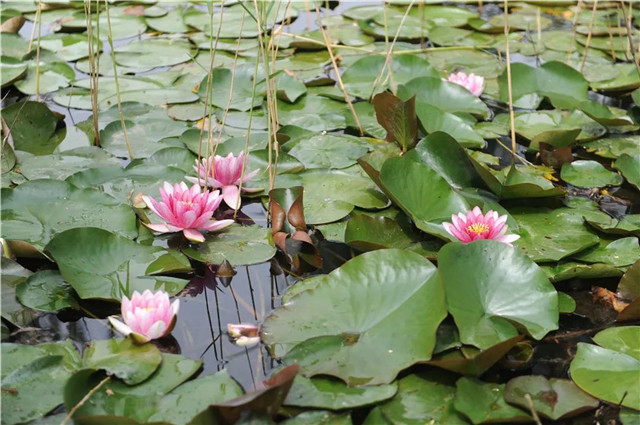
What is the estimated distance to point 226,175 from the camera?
8.96 ft

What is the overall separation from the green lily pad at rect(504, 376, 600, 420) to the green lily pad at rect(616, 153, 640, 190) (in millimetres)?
1342

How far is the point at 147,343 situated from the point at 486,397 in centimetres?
90

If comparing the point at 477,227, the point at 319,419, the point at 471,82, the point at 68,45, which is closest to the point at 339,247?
the point at 477,227

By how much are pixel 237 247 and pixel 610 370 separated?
1.23 meters

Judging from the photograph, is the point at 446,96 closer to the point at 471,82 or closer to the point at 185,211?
the point at 471,82

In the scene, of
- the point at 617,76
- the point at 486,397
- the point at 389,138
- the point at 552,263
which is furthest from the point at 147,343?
the point at 617,76

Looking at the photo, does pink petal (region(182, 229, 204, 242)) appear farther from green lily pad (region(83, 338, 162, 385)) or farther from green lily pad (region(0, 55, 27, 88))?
green lily pad (region(0, 55, 27, 88))

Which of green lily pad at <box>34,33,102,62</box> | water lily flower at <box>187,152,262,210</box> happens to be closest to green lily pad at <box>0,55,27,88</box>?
green lily pad at <box>34,33,102,62</box>

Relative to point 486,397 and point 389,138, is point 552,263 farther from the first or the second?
point 389,138

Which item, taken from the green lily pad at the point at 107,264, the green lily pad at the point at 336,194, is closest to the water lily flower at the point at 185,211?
the green lily pad at the point at 107,264

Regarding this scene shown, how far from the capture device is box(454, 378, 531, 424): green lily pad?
5.58 ft

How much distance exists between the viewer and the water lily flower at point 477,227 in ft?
7.41

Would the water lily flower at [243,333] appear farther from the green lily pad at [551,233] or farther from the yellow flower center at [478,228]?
the green lily pad at [551,233]

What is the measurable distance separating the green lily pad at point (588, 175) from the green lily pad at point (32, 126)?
2.23 m
